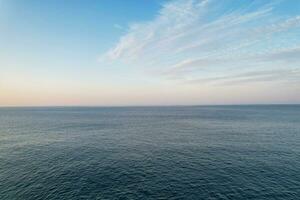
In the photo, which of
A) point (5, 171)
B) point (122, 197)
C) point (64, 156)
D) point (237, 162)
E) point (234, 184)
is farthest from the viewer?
point (64, 156)

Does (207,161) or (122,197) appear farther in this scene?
(207,161)

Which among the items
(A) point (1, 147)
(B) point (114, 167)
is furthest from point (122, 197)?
(A) point (1, 147)

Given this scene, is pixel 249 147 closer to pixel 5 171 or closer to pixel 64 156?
pixel 64 156

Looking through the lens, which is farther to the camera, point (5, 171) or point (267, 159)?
point (267, 159)

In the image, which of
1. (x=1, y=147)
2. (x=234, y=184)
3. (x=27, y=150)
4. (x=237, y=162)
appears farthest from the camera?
(x=1, y=147)

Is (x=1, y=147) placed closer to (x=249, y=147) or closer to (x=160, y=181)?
(x=160, y=181)

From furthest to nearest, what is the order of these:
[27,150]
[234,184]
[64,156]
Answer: [27,150], [64,156], [234,184]

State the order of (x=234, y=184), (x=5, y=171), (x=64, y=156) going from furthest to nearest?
(x=64, y=156)
(x=5, y=171)
(x=234, y=184)

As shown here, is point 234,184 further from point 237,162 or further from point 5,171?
point 5,171

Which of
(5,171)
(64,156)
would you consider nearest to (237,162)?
(64,156)
